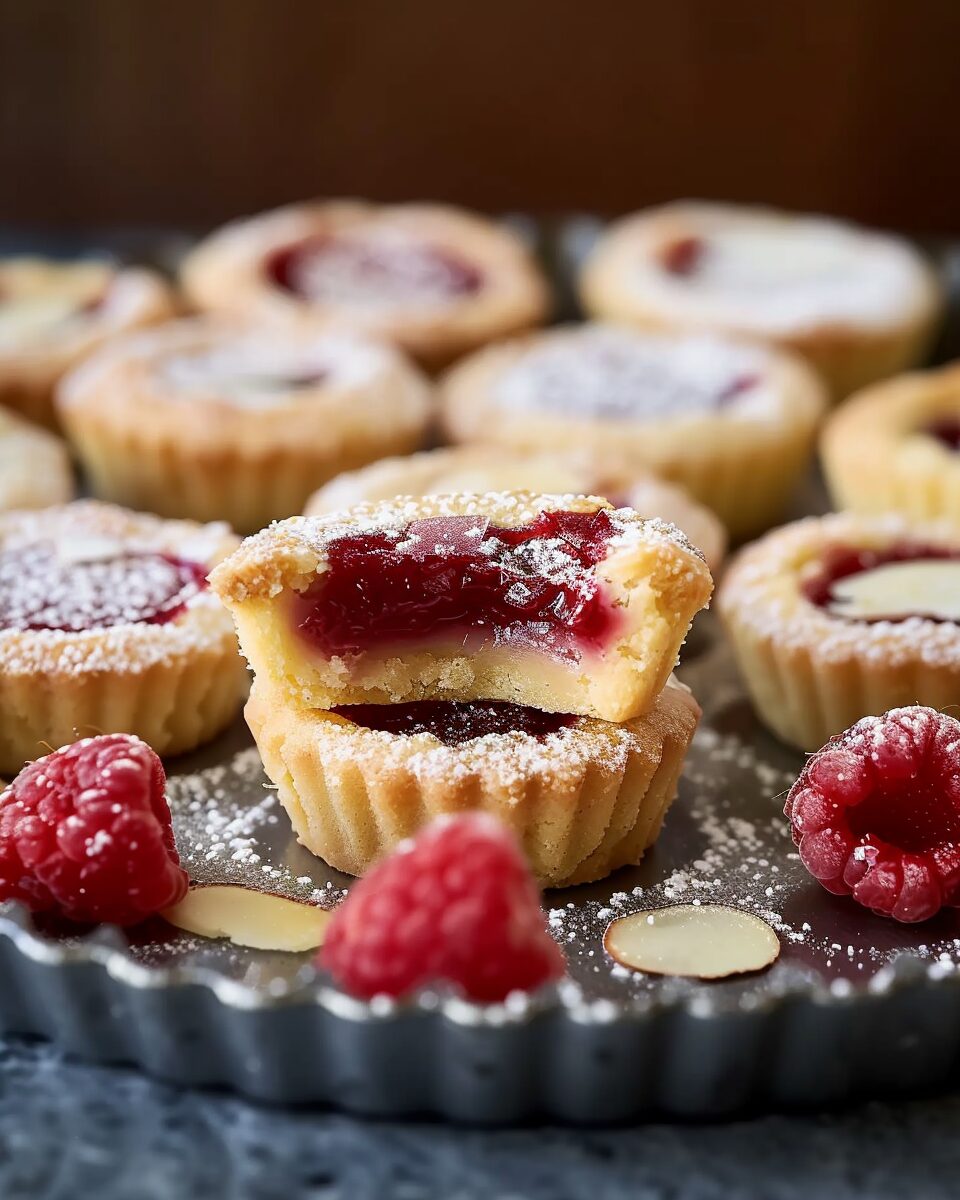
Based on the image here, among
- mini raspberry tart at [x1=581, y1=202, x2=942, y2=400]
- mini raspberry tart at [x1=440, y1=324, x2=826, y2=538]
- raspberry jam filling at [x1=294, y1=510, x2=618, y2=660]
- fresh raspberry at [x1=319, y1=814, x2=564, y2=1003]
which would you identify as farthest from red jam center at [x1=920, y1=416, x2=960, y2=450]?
fresh raspberry at [x1=319, y1=814, x2=564, y2=1003]

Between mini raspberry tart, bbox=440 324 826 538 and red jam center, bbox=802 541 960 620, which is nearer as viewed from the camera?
red jam center, bbox=802 541 960 620

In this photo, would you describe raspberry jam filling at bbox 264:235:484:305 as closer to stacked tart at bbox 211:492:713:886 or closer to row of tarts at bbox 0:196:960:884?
row of tarts at bbox 0:196:960:884

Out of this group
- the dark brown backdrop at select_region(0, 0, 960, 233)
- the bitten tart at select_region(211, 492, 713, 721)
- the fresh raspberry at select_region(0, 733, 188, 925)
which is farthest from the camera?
the dark brown backdrop at select_region(0, 0, 960, 233)

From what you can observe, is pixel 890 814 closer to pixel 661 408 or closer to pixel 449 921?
pixel 449 921

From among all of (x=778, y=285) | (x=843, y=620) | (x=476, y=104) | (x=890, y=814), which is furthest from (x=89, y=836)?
(x=476, y=104)

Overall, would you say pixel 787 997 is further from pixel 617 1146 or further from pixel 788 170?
pixel 788 170

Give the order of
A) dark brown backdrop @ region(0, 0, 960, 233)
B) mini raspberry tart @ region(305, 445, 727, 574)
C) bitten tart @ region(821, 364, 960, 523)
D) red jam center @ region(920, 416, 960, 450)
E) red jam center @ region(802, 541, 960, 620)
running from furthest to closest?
dark brown backdrop @ region(0, 0, 960, 233), red jam center @ region(920, 416, 960, 450), bitten tart @ region(821, 364, 960, 523), mini raspberry tart @ region(305, 445, 727, 574), red jam center @ region(802, 541, 960, 620)
